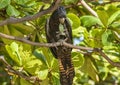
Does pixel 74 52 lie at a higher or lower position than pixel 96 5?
lower

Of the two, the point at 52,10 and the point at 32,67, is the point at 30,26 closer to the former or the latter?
the point at 32,67

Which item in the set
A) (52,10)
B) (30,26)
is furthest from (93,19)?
(52,10)

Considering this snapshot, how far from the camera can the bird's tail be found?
79 cm

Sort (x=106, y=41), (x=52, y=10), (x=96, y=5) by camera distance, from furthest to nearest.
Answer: (x=96, y=5) < (x=106, y=41) < (x=52, y=10)

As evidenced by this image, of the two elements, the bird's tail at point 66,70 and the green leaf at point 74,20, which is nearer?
the bird's tail at point 66,70

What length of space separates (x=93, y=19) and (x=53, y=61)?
0.59ft

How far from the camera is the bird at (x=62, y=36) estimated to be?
0.79 meters

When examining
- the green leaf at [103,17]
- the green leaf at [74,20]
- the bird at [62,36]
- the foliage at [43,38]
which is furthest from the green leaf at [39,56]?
the bird at [62,36]

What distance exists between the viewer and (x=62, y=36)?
2.61 feet

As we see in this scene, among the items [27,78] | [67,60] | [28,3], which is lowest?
[27,78]

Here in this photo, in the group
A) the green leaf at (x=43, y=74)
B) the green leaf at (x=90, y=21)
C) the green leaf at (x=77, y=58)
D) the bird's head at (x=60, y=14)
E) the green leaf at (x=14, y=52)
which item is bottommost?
the green leaf at (x=43, y=74)

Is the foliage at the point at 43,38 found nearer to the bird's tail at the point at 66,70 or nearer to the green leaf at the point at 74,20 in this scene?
the green leaf at the point at 74,20

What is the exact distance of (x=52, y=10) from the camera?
75cm

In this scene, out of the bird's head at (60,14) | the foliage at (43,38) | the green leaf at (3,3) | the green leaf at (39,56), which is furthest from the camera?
the green leaf at (39,56)
